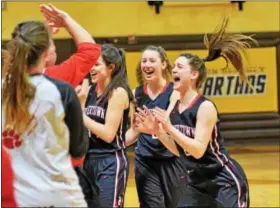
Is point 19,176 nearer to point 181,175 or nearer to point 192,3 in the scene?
point 181,175

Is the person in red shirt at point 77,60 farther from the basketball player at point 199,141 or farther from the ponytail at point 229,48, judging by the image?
the ponytail at point 229,48

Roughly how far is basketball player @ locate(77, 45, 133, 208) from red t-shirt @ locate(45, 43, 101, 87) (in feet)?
3.50

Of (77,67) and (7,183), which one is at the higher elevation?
(77,67)

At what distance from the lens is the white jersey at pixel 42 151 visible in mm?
2029

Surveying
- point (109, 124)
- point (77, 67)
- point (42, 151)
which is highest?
point (77, 67)

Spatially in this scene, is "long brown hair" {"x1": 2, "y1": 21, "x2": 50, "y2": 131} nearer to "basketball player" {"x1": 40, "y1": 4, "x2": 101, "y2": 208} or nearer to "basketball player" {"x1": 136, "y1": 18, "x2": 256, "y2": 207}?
"basketball player" {"x1": 40, "y1": 4, "x2": 101, "y2": 208}

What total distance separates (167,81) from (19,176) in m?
2.48

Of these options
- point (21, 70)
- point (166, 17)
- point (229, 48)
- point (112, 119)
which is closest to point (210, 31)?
point (166, 17)

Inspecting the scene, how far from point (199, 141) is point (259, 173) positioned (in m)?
4.43

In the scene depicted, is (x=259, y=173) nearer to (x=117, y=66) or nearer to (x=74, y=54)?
(x=117, y=66)

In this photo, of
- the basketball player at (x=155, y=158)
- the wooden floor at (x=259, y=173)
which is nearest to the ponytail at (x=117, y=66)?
the basketball player at (x=155, y=158)

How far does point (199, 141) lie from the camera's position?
343 cm

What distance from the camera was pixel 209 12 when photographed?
9.59 m

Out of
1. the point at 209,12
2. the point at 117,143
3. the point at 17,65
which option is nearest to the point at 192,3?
the point at 209,12
